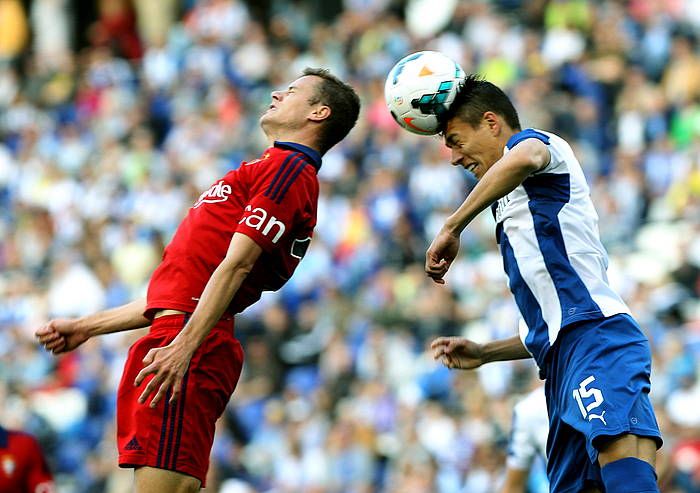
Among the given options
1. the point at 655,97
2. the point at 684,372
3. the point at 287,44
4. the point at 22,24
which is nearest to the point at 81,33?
the point at 22,24

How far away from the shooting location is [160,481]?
5.50 m

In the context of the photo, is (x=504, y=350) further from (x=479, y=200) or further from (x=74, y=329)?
(x=74, y=329)

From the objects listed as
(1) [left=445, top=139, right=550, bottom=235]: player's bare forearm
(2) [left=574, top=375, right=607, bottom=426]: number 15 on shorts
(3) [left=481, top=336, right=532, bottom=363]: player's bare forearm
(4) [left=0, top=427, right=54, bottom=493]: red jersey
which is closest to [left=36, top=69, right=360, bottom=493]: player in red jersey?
(1) [left=445, top=139, right=550, bottom=235]: player's bare forearm

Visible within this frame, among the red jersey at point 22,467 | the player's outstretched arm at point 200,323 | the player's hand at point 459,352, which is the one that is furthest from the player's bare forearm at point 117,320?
the player's hand at point 459,352

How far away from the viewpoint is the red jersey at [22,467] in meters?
7.20

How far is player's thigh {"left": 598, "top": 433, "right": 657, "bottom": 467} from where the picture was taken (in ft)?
17.2

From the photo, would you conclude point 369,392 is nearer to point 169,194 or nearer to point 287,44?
point 169,194

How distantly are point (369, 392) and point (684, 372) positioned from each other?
3.30 metres

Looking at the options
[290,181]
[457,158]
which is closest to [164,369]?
[290,181]

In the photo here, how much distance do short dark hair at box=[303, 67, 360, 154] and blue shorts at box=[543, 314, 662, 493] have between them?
152 centimetres

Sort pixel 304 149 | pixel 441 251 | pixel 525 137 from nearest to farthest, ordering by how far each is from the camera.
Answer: pixel 441 251
pixel 525 137
pixel 304 149

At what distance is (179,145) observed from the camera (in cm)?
1897

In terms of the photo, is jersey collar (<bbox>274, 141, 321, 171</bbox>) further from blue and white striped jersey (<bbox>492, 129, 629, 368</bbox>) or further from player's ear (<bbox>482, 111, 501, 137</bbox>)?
blue and white striped jersey (<bbox>492, 129, 629, 368</bbox>)

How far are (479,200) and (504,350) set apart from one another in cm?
121
